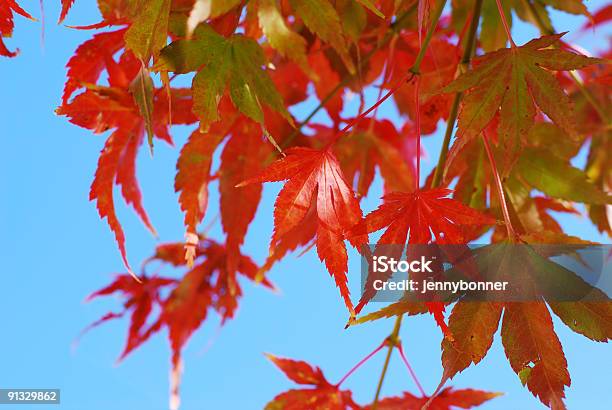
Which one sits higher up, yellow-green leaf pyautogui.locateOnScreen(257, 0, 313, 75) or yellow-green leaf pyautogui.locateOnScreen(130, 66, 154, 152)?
yellow-green leaf pyautogui.locateOnScreen(257, 0, 313, 75)

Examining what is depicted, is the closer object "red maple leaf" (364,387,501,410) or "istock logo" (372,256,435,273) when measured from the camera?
"istock logo" (372,256,435,273)

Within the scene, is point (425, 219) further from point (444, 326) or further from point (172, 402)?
point (172, 402)

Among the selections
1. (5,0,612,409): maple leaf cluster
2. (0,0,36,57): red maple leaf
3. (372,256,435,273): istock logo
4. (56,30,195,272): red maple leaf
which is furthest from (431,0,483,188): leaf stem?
(0,0,36,57): red maple leaf

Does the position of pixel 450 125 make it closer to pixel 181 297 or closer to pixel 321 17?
pixel 321 17

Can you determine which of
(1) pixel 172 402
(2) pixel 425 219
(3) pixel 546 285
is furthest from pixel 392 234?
(1) pixel 172 402

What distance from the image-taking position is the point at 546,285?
550 millimetres

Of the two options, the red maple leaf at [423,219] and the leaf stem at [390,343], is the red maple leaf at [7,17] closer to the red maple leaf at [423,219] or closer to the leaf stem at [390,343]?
the red maple leaf at [423,219]

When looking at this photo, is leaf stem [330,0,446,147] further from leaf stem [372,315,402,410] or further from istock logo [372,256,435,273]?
leaf stem [372,315,402,410]

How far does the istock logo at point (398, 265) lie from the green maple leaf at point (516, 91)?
0.10 m

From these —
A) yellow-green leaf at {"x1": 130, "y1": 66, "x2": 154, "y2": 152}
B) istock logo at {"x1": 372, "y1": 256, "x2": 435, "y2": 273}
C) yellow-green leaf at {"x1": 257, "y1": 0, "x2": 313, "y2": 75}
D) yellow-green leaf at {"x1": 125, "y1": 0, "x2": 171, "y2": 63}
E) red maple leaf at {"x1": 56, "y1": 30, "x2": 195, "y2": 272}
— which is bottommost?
istock logo at {"x1": 372, "y1": 256, "x2": 435, "y2": 273}

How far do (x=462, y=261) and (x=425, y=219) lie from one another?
1.9 inches

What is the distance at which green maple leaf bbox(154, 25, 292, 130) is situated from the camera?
51 cm

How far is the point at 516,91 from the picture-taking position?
0.53m
